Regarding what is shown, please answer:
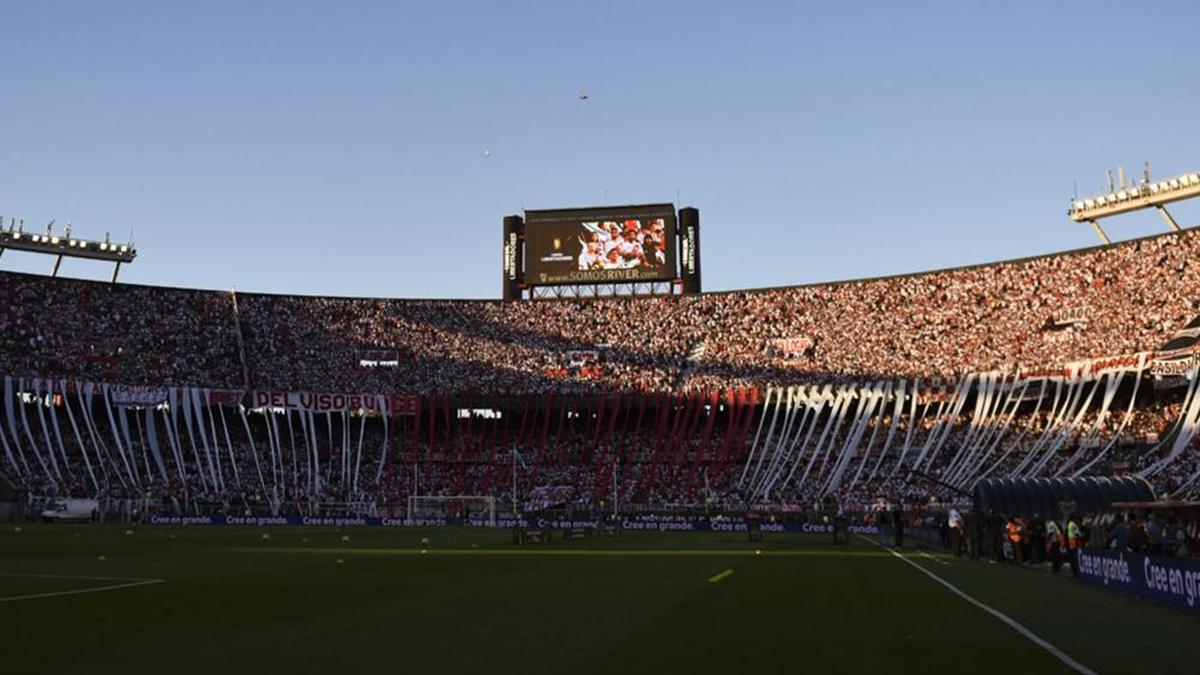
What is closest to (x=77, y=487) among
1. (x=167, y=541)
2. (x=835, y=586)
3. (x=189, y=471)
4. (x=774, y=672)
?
(x=189, y=471)

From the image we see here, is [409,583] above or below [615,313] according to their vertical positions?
below

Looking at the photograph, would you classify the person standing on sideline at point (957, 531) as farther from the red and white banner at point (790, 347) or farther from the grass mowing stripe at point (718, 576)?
the red and white banner at point (790, 347)

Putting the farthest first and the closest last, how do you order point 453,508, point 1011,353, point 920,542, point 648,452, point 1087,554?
point 648,452, point 1011,353, point 453,508, point 920,542, point 1087,554

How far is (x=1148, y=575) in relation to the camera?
77.8 ft

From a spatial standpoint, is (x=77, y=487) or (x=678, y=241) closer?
(x=77, y=487)

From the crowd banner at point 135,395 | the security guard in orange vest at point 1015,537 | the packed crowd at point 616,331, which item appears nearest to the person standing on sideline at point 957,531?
the security guard in orange vest at point 1015,537

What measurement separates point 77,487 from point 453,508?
28.7 meters

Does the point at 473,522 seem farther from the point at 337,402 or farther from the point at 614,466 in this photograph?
the point at 337,402

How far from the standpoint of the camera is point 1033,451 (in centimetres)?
7519

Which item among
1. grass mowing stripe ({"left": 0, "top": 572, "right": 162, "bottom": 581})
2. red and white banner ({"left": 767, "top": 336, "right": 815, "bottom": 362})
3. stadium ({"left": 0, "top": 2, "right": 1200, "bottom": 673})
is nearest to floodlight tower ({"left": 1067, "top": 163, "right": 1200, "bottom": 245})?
stadium ({"left": 0, "top": 2, "right": 1200, "bottom": 673})

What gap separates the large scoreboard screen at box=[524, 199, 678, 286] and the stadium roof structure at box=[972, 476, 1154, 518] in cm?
6863

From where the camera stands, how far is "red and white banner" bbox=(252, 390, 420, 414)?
96.8 meters

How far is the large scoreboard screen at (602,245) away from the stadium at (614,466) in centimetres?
28

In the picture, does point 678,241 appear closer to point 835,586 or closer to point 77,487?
point 77,487
